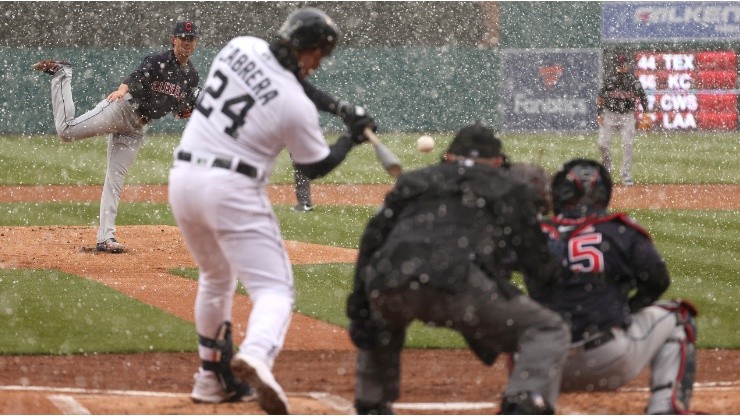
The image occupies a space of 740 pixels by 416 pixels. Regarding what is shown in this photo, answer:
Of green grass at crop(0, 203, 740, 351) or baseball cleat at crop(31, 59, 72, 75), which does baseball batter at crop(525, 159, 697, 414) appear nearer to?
green grass at crop(0, 203, 740, 351)

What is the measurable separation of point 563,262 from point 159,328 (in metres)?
3.62

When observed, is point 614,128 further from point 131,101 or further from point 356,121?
point 356,121

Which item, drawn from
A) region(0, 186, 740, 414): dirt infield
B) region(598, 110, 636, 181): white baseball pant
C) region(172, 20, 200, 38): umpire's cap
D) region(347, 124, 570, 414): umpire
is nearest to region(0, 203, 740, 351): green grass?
region(0, 186, 740, 414): dirt infield

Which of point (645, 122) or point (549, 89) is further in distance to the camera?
point (549, 89)

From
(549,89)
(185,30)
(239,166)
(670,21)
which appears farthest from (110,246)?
(670,21)

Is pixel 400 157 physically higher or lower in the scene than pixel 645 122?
lower

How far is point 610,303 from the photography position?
16.0ft

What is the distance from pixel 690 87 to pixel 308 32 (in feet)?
84.6

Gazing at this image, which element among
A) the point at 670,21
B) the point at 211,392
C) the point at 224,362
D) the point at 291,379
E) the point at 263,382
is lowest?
the point at 291,379

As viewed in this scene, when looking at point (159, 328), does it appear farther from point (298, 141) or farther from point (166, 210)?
point (166, 210)

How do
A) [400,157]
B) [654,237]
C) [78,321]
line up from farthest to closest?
[400,157] < [654,237] < [78,321]

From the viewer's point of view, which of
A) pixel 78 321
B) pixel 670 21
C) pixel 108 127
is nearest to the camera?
pixel 78 321

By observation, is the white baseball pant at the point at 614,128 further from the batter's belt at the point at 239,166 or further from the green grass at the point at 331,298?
the batter's belt at the point at 239,166

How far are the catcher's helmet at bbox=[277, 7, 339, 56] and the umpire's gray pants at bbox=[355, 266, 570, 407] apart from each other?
4.00 feet
